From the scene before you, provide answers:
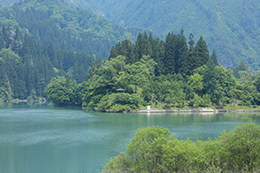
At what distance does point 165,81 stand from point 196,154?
73.5m

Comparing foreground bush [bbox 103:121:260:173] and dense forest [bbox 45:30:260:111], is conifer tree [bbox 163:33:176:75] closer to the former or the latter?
dense forest [bbox 45:30:260:111]

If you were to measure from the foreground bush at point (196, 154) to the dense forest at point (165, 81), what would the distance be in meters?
61.0

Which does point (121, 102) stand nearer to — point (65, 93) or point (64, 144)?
point (65, 93)

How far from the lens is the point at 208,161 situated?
2212cm

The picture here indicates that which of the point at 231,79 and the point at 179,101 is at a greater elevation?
the point at 231,79

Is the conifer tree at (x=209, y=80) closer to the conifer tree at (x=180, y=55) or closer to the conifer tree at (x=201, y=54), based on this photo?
the conifer tree at (x=201, y=54)

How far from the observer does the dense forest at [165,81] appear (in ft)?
290

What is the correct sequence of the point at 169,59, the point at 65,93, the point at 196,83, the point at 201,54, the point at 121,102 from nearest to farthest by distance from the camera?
the point at 121,102 < the point at 196,83 < the point at 201,54 < the point at 169,59 < the point at 65,93

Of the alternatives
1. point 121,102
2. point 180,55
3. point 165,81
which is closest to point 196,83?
point 165,81

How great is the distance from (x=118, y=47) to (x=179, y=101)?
37.1 metres

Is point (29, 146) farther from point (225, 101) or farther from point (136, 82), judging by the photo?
point (225, 101)

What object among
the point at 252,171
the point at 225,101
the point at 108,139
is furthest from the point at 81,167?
the point at 225,101

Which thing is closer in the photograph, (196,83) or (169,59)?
(196,83)

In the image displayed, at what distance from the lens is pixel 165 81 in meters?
95.5
